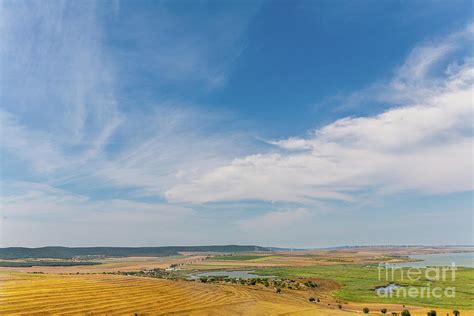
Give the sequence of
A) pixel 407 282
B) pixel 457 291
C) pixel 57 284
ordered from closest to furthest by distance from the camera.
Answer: pixel 57 284 → pixel 457 291 → pixel 407 282

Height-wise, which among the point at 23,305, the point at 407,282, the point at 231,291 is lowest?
the point at 407,282

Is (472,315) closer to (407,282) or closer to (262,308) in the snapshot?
(262,308)

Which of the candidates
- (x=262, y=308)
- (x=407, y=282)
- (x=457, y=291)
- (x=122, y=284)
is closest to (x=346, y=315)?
(x=262, y=308)

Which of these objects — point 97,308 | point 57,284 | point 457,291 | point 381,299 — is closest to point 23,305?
point 97,308

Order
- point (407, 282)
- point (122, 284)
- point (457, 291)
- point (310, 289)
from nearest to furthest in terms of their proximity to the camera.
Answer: point (122, 284), point (457, 291), point (310, 289), point (407, 282)

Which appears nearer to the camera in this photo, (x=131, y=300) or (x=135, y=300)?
(x=131, y=300)

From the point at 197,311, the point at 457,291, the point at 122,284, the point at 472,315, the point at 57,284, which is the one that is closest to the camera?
the point at 197,311

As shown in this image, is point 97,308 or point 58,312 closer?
point 58,312

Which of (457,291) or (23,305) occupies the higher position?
(23,305)

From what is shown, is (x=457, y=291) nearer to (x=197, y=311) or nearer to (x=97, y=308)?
(x=197, y=311)
